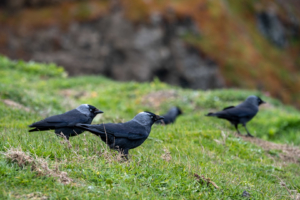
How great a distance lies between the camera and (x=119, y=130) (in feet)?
17.9

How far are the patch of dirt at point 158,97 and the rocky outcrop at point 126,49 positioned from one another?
26.0 feet

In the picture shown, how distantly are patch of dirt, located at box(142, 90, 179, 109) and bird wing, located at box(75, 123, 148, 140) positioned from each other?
22.4ft

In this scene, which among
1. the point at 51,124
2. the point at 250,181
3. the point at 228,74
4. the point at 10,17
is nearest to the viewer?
the point at 250,181

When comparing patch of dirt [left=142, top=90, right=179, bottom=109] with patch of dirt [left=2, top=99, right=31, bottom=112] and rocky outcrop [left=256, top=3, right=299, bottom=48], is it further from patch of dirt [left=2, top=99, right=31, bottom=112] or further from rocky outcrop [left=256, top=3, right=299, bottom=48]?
rocky outcrop [left=256, top=3, right=299, bottom=48]

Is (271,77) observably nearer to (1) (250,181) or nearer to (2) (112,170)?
(1) (250,181)

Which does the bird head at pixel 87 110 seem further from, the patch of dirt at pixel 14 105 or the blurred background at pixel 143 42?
the blurred background at pixel 143 42

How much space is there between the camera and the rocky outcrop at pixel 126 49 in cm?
2141

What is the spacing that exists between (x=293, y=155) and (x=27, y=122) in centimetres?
598

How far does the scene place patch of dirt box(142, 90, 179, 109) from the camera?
41.7 feet

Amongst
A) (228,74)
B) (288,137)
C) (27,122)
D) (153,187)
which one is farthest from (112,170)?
(228,74)

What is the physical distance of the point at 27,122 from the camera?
767 cm

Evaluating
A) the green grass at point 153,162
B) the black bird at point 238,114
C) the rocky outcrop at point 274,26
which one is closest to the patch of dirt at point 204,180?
the green grass at point 153,162

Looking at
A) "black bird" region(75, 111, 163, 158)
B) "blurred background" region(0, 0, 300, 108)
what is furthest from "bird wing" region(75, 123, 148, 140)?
"blurred background" region(0, 0, 300, 108)

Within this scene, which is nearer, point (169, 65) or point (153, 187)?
point (153, 187)
